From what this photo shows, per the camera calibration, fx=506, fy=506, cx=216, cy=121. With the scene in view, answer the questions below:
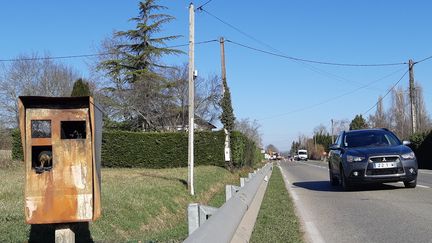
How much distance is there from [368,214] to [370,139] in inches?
203

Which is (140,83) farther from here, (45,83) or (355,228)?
(355,228)

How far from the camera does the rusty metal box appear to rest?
189 inches

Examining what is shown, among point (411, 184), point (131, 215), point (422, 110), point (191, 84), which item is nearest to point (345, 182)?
point (411, 184)

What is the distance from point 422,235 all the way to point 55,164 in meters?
5.24

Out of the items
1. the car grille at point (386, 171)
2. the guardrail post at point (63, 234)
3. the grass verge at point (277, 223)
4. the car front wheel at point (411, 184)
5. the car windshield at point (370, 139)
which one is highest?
the car windshield at point (370, 139)

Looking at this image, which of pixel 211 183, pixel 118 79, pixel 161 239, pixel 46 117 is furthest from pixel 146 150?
pixel 46 117

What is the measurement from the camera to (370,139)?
1428 centimetres

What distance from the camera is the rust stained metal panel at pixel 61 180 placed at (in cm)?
480

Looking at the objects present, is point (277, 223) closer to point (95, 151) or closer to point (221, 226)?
point (221, 226)

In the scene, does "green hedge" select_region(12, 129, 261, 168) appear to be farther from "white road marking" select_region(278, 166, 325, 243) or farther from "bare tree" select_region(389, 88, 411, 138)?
"bare tree" select_region(389, 88, 411, 138)

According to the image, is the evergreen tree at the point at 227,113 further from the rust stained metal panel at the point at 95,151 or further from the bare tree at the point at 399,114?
the bare tree at the point at 399,114

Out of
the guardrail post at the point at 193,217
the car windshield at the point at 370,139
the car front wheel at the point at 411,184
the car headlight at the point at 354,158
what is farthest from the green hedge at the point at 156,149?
the guardrail post at the point at 193,217

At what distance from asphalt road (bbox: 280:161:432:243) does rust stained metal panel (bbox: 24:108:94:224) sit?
147 inches

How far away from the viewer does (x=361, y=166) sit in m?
12.9
